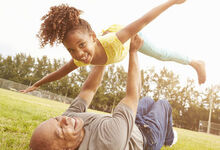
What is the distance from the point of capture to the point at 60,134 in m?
1.97

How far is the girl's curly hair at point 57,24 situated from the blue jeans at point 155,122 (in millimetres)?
1687

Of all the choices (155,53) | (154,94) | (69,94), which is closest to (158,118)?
(155,53)

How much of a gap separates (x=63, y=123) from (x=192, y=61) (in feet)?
11.0

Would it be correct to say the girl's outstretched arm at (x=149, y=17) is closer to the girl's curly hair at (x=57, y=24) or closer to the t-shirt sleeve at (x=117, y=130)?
the girl's curly hair at (x=57, y=24)

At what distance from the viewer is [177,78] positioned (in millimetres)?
42219

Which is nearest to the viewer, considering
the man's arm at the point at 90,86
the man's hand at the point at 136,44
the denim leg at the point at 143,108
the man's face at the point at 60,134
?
the man's face at the point at 60,134

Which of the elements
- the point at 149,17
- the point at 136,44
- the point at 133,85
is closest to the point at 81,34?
the point at 136,44

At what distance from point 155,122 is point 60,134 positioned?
1.45m

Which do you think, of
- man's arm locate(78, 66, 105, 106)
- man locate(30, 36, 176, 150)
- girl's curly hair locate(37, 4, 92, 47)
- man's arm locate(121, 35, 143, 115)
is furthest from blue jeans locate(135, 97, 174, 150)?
girl's curly hair locate(37, 4, 92, 47)

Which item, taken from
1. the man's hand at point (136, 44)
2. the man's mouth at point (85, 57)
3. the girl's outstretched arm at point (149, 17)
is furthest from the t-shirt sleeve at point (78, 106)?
the girl's outstretched arm at point (149, 17)

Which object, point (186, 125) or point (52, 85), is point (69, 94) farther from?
point (186, 125)

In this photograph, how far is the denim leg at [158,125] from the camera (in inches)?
104

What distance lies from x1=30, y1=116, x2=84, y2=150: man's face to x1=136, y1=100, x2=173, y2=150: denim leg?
1.01 metres

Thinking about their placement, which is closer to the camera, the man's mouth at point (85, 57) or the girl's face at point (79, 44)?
the girl's face at point (79, 44)
